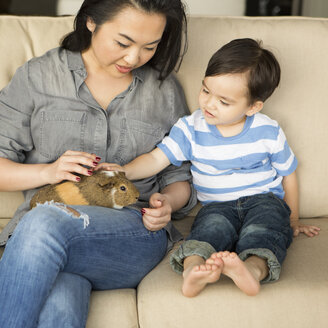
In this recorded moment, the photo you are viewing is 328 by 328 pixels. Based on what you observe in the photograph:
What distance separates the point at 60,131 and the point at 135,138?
9.6 inches

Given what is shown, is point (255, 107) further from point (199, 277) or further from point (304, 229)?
point (199, 277)

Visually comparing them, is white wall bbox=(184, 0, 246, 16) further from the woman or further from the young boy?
the young boy

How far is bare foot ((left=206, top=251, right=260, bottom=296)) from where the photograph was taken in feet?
4.12

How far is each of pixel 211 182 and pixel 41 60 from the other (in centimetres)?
69

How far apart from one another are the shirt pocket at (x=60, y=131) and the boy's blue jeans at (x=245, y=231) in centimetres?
48

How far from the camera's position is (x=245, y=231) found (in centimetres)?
153

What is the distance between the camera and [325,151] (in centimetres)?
183

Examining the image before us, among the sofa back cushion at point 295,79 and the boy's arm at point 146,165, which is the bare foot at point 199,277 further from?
the sofa back cushion at point 295,79

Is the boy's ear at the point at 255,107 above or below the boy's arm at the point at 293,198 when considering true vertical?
above

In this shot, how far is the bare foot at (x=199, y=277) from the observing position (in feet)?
4.08

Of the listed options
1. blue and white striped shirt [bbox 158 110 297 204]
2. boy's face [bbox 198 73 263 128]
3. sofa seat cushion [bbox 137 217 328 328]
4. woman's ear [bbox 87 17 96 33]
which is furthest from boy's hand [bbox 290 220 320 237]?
woman's ear [bbox 87 17 96 33]

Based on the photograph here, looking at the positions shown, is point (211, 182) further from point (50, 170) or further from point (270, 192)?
point (50, 170)

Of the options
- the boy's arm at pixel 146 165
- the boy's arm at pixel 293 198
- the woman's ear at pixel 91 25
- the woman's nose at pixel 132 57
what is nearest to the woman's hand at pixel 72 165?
the boy's arm at pixel 146 165

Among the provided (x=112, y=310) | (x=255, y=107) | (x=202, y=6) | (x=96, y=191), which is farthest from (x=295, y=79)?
(x=202, y=6)
